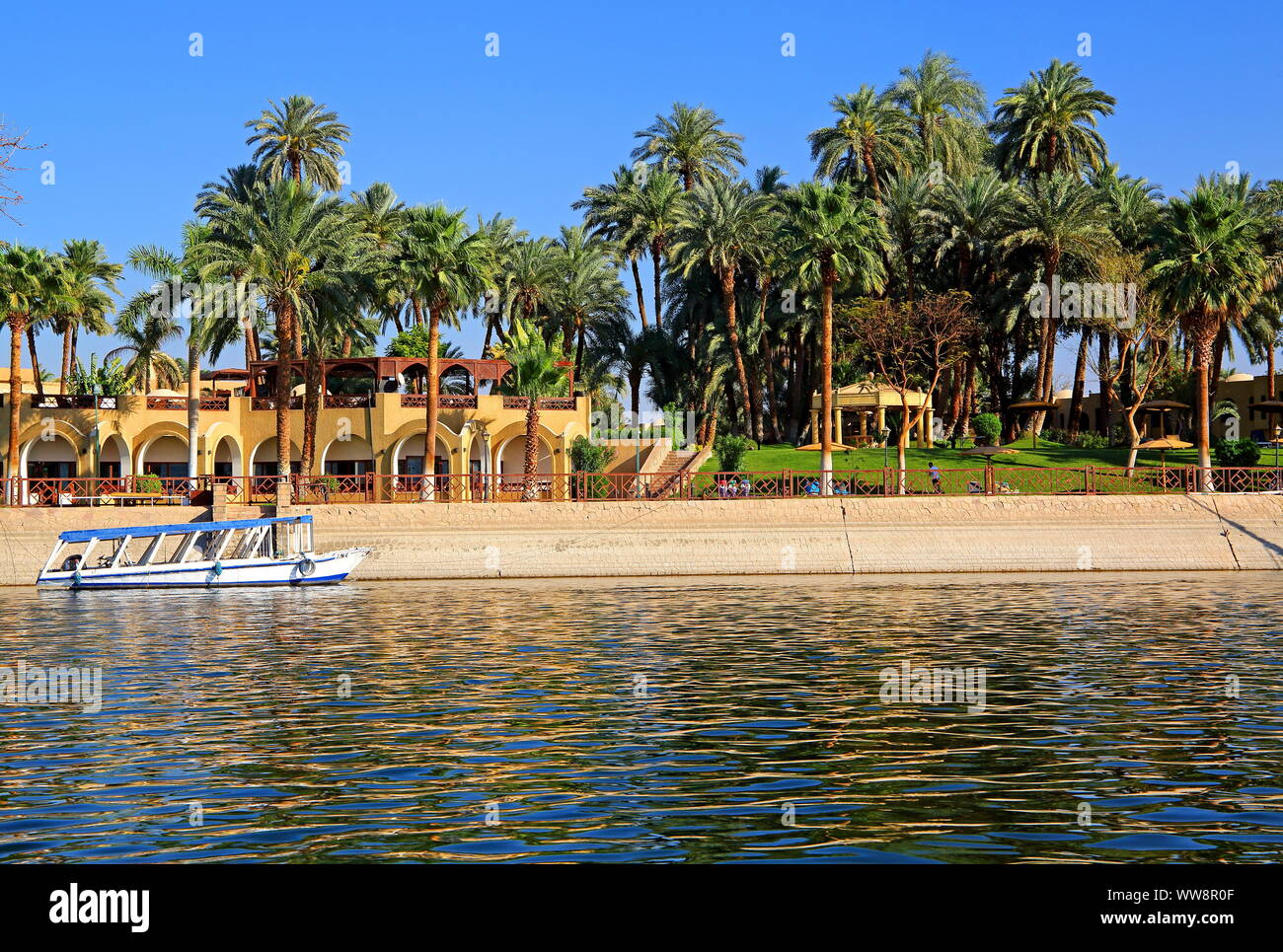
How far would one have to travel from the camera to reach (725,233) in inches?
2751

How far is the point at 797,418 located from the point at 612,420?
1135 centimetres

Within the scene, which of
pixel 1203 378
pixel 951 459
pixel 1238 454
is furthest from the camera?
pixel 951 459

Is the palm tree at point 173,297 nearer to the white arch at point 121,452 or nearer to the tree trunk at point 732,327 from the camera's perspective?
the white arch at point 121,452

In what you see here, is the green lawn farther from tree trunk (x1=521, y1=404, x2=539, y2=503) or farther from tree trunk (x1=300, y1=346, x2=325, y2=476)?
tree trunk (x1=300, y1=346, x2=325, y2=476)

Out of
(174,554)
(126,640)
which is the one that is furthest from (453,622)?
(174,554)

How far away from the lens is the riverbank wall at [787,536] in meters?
43.6

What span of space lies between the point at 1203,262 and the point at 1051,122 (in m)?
28.5

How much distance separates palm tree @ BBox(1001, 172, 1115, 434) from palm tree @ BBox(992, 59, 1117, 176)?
192 inches

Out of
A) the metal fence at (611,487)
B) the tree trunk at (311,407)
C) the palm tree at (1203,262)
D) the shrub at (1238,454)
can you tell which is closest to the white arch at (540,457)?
the tree trunk at (311,407)

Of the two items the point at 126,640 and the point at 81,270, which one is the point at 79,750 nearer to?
the point at 126,640

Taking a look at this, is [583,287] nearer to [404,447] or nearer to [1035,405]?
[404,447]

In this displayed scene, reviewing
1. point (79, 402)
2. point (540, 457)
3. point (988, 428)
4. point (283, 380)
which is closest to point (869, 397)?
point (988, 428)

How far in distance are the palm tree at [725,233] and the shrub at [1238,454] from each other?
25.4 m

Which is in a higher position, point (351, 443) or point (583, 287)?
point (583, 287)
